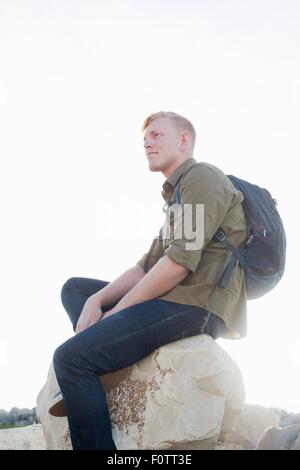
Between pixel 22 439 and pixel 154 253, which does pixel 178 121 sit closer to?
pixel 154 253

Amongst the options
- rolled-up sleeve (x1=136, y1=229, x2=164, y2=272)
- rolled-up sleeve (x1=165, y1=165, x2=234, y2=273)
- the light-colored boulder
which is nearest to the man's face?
rolled-up sleeve (x1=165, y1=165, x2=234, y2=273)

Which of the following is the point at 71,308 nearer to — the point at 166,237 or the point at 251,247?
the point at 166,237

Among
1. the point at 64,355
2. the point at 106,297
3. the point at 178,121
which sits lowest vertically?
the point at 64,355

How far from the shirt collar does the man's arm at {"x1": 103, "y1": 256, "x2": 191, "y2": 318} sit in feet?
3.23

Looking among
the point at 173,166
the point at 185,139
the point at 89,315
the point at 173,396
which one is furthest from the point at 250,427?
the point at 185,139

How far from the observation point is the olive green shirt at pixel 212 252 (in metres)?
5.27

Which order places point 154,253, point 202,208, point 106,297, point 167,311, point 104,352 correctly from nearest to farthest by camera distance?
point 104,352 < point 167,311 < point 202,208 < point 106,297 < point 154,253

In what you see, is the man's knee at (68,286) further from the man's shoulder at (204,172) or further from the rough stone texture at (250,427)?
the rough stone texture at (250,427)

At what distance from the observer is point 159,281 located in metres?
5.25

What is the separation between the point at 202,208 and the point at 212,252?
44 cm

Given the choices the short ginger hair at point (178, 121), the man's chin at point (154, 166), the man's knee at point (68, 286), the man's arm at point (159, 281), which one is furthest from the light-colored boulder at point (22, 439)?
the short ginger hair at point (178, 121)

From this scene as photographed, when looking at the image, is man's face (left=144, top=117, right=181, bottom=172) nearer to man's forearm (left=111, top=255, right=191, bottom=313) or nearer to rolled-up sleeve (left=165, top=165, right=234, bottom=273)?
rolled-up sleeve (left=165, top=165, right=234, bottom=273)

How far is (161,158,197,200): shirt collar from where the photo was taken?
5914 mm

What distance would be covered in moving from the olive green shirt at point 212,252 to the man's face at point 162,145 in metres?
0.51
